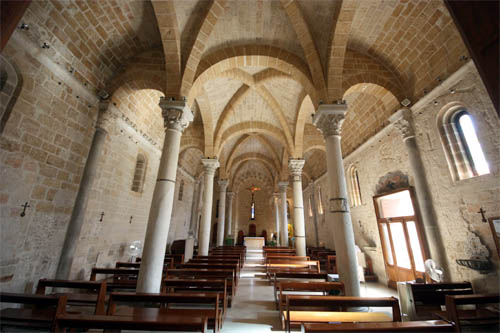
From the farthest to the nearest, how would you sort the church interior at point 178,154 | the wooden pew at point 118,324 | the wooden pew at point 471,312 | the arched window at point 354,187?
the arched window at point 354,187 < the church interior at point 178,154 < the wooden pew at point 471,312 < the wooden pew at point 118,324

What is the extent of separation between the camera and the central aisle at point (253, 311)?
3854 millimetres

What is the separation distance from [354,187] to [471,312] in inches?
273

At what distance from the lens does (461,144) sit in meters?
5.43

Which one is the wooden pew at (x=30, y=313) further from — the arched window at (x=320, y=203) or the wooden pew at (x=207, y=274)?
the arched window at (x=320, y=203)

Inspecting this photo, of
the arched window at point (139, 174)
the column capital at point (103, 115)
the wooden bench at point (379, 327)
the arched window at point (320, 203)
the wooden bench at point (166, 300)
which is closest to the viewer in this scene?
the wooden bench at point (379, 327)

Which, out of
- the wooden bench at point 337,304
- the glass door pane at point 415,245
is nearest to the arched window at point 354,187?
the glass door pane at point 415,245

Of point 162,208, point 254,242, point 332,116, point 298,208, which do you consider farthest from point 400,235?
point 254,242

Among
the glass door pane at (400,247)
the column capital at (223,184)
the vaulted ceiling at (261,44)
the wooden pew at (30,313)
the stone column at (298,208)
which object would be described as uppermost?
the vaulted ceiling at (261,44)

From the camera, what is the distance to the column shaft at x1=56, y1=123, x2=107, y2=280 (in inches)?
208

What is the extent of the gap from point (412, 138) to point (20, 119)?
10.1 meters

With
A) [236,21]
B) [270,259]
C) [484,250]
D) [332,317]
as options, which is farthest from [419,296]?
[236,21]

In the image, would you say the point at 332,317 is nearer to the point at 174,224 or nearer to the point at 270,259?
the point at 270,259

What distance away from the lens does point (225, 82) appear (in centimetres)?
980

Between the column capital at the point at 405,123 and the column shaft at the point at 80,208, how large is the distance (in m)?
9.44
